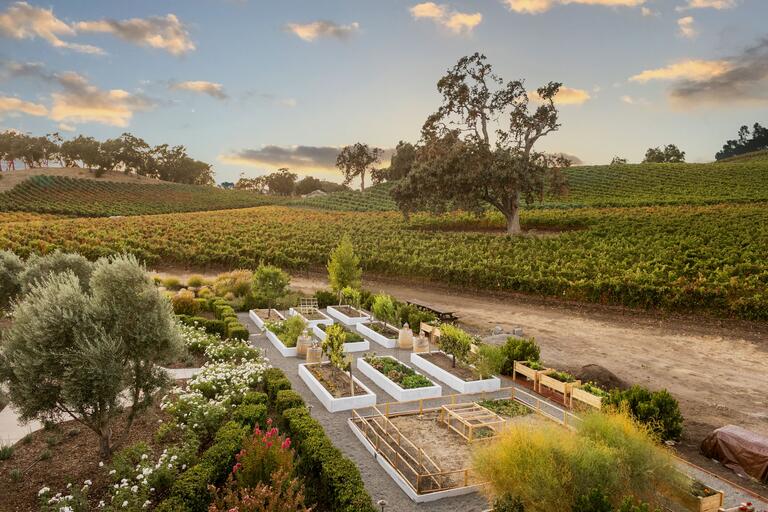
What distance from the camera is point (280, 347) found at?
21031 mm

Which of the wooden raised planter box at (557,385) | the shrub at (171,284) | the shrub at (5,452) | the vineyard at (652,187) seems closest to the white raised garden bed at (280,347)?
the wooden raised planter box at (557,385)

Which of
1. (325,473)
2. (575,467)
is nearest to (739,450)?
(575,467)

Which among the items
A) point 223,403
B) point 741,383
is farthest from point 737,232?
point 223,403

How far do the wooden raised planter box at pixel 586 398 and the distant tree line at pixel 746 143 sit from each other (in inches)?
7279

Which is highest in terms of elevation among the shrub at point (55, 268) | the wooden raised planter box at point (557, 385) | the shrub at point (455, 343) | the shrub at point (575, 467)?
the shrub at point (55, 268)

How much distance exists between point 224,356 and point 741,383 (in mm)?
18928

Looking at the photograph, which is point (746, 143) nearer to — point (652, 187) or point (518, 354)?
point (652, 187)

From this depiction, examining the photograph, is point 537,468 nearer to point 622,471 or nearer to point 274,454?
point 622,471

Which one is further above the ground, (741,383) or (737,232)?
(737,232)

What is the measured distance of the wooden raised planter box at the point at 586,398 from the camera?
1408cm

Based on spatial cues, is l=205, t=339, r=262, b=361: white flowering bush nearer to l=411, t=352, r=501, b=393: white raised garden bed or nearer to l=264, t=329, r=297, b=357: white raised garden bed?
l=264, t=329, r=297, b=357: white raised garden bed

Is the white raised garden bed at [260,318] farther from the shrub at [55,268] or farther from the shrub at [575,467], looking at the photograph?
the shrub at [575,467]

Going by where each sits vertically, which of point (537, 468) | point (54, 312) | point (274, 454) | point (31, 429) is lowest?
point (31, 429)

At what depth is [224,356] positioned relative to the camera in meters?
18.8
